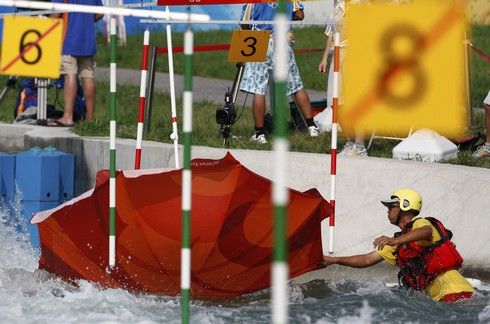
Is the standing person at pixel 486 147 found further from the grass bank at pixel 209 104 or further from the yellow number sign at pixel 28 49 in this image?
the yellow number sign at pixel 28 49

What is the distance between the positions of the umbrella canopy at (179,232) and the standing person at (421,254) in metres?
0.42

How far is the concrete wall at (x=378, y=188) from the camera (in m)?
10.9

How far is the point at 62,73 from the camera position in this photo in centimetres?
1484

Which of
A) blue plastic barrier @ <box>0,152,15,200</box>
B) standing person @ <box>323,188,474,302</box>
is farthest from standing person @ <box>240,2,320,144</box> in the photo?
standing person @ <box>323,188,474,302</box>

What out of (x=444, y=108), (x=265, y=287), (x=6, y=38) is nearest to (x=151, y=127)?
(x=265, y=287)

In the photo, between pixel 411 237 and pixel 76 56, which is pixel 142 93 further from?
pixel 76 56

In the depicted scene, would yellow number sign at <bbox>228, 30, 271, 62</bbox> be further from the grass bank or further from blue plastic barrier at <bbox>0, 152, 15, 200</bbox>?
blue plastic barrier at <bbox>0, 152, 15, 200</bbox>

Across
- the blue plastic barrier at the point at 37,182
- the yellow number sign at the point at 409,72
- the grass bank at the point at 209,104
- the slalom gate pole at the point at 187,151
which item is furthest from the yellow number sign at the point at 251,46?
the yellow number sign at the point at 409,72

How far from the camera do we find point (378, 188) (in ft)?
36.9

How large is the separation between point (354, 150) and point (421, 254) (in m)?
2.25

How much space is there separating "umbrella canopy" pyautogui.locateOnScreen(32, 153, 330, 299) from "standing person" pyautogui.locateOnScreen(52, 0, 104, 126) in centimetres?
497

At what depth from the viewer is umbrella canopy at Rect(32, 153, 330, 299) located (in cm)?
932

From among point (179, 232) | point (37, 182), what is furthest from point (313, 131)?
point (179, 232)

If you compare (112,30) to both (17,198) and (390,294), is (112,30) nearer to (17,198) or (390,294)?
(390,294)
